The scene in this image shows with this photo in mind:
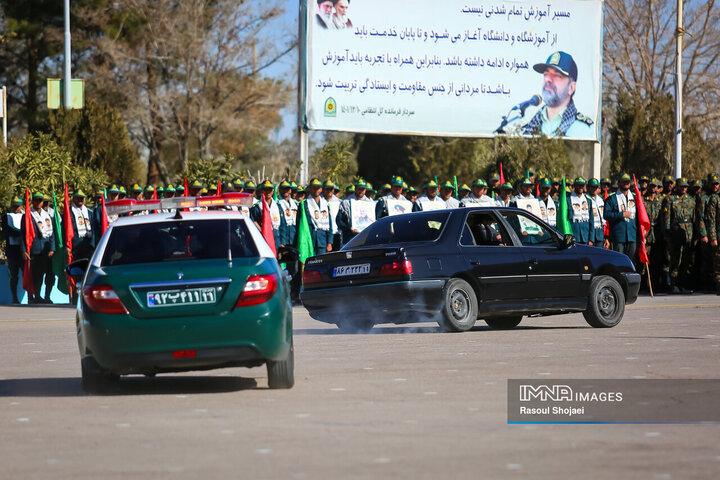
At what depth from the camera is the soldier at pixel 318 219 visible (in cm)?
2277

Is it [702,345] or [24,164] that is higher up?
[24,164]

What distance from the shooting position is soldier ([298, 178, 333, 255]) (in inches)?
896

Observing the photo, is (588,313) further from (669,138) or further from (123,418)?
(669,138)

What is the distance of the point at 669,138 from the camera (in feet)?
139

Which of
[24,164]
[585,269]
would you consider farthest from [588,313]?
[24,164]

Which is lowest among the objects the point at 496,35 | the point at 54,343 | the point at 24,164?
the point at 54,343

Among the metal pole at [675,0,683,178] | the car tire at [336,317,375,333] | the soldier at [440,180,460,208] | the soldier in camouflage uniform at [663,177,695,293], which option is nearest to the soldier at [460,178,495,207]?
the soldier at [440,180,460,208]

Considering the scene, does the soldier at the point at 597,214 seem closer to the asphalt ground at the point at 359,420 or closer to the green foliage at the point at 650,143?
the asphalt ground at the point at 359,420

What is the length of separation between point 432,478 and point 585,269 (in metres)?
9.93

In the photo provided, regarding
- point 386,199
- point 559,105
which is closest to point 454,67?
point 559,105

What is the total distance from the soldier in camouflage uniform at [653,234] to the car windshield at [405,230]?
32.8ft

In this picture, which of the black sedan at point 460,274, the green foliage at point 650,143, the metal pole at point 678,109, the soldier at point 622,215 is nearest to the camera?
the black sedan at point 460,274

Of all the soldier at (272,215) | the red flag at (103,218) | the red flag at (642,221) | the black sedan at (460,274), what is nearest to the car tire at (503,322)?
the black sedan at (460,274)

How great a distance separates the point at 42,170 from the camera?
96.5ft
